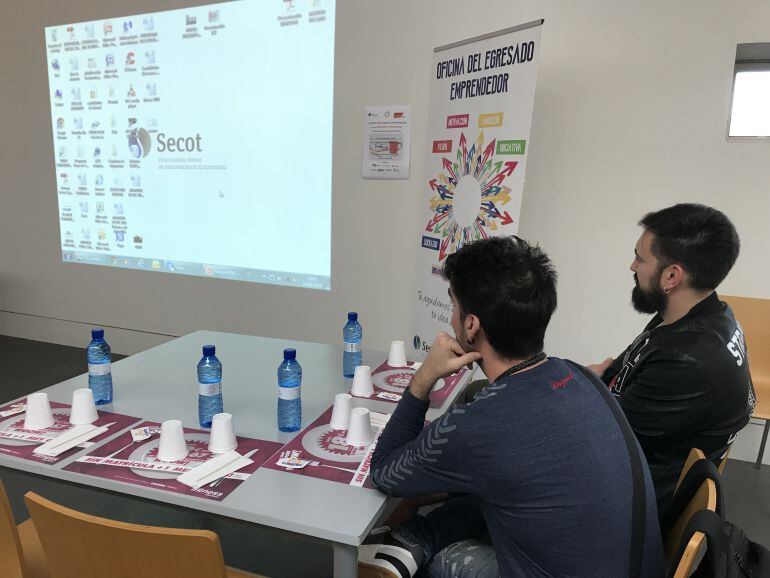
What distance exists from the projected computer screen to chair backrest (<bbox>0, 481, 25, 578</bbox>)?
8.36 feet

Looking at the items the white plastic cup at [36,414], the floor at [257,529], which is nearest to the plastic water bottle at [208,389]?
the floor at [257,529]

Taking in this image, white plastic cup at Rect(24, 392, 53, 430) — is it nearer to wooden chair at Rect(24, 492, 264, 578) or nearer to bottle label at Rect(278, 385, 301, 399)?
wooden chair at Rect(24, 492, 264, 578)

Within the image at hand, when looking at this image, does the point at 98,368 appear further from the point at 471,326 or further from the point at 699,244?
the point at 699,244

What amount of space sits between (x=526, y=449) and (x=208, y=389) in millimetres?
873

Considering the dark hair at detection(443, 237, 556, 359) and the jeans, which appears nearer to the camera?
the dark hair at detection(443, 237, 556, 359)

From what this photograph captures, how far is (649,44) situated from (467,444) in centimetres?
253

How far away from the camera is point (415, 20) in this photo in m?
3.11

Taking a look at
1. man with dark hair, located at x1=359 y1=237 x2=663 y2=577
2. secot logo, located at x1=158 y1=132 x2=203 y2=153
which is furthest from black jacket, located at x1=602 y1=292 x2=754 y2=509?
secot logo, located at x1=158 y1=132 x2=203 y2=153

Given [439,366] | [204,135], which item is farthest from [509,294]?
[204,135]

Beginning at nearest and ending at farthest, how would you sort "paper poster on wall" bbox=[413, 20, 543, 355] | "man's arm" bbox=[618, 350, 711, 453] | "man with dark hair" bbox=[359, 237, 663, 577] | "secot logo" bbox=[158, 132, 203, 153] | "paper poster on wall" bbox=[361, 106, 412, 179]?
"man with dark hair" bbox=[359, 237, 663, 577], "man's arm" bbox=[618, 350, 711, 453], "paper poster on wall" bbox=[413, 20, 543, 355], "paper poster on wall" bbox=[361, 106, 412, 179], "secot logo" bbox=[158, 132, 203, 153]

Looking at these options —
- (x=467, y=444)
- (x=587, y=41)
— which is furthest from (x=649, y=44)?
(x=467, y=444)

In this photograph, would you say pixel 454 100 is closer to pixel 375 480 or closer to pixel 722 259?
pixel 722 259

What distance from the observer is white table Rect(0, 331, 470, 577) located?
1079 mm

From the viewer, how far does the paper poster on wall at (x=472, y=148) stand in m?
2.41
